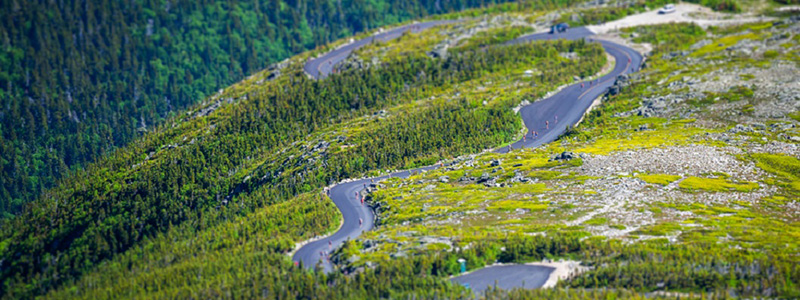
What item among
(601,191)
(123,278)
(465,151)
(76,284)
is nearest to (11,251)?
(76,284)

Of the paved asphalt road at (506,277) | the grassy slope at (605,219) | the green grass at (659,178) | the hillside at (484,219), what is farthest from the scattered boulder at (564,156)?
the paved asphalt road at (506,277)

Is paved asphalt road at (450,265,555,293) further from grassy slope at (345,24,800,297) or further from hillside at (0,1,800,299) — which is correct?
grassy slope at (345,24,800,297)

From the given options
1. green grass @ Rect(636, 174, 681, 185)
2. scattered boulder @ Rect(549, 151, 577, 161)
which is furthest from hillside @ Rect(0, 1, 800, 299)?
scattered boulder @ Rect(549, 151, 577, 161)

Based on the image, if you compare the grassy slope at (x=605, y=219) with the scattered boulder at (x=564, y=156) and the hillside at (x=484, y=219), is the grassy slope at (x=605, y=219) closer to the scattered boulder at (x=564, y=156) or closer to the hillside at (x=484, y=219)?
the hillside at (x=484, y=219)

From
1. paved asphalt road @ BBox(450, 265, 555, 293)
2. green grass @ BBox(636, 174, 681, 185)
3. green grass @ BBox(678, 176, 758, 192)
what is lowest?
green grass @ BBox(678, 176, 758, 192)

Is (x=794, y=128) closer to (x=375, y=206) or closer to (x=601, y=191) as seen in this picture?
(x=601, y=191)
